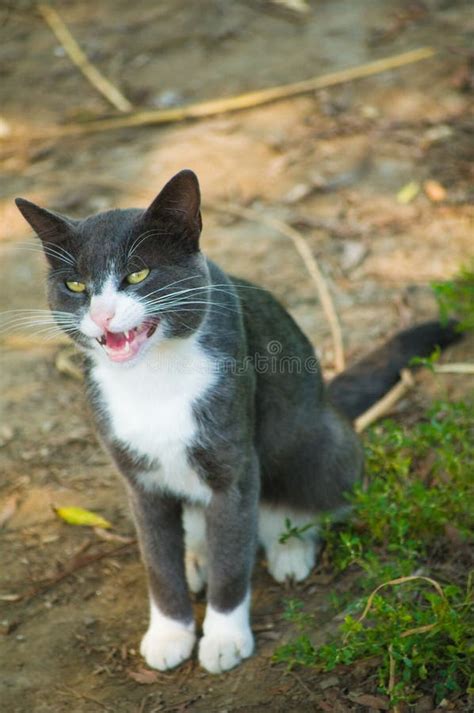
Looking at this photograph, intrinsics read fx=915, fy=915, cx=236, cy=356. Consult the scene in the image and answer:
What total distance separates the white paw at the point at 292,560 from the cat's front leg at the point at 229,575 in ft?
0.93

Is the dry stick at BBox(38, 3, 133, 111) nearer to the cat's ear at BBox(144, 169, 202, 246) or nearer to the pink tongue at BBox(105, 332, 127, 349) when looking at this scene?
the cat's ear at BBox(144, 169, 202, 246)

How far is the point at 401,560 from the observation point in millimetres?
2738

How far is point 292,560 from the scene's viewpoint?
10.2 feet

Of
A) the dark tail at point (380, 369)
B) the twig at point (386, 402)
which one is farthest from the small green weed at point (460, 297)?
the twig at point (386, 402)

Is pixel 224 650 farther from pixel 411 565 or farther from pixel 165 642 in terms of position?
pixel 411 565

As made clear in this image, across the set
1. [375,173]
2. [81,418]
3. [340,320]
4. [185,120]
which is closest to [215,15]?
[185,120]

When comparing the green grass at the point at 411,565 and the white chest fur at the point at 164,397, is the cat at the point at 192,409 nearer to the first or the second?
the white chest fur at the point at 164,397

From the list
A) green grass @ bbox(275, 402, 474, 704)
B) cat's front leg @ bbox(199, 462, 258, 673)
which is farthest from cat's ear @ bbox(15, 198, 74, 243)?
green grass @ bbox(275, 402, 474, 704)

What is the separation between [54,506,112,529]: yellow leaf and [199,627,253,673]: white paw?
73 cm

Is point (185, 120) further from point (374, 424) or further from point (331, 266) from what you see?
point (374, 424)

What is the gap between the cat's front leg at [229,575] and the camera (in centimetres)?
271

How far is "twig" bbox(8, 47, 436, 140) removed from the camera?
5.96m

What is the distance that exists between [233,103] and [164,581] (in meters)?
3.96

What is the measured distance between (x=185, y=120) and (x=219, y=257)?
160cm
